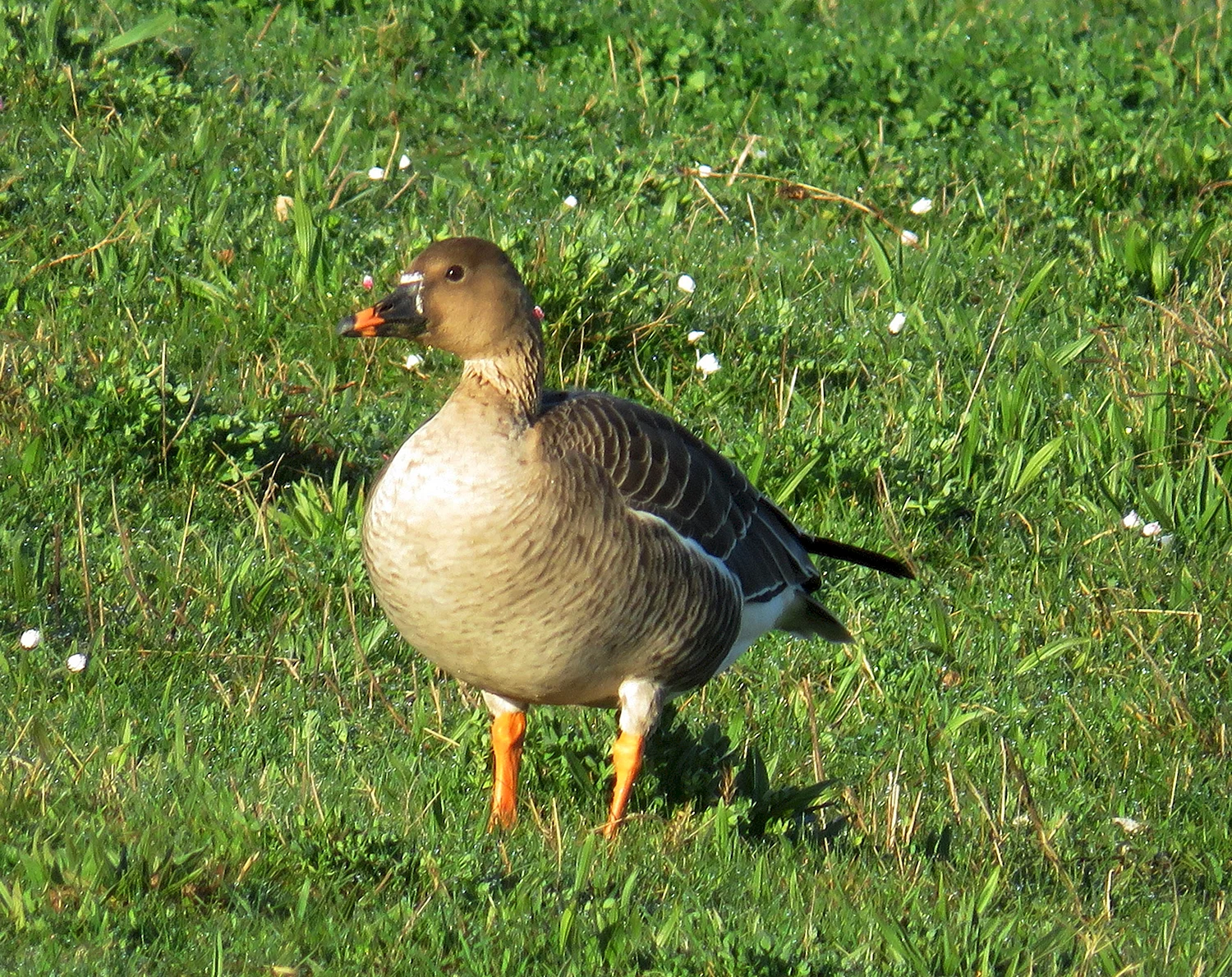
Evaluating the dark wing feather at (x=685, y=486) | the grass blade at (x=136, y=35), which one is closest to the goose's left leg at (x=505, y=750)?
the dark wing feather at (x=685, y=486)

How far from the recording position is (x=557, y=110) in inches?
354

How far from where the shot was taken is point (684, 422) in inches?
279

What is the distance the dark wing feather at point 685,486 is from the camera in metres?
4.76

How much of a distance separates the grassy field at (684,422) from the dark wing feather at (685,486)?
19.9 inches

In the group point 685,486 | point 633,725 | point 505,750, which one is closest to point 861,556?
point 685,486

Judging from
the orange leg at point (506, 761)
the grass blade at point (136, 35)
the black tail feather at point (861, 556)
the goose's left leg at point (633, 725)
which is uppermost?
the grass blade at point (136, 35)

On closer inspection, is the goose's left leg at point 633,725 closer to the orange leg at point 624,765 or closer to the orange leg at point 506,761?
the orange leg at point 624,765

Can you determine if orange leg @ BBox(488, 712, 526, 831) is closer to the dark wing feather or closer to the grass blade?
the dark wing feather

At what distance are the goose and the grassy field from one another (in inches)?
13.3

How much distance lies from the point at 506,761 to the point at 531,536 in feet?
2.51

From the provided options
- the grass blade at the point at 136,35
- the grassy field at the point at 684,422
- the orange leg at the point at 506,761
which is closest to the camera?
the grassy field at the point at 684,422

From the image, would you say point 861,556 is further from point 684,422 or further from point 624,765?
point 684,422

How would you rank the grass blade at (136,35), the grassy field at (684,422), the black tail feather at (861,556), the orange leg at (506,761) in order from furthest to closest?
the grass blade at (136,35) → the black tail feather at (861,556) → the orange leg at (506,761) → the grassy field at (684,422)

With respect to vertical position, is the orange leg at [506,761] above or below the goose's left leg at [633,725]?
below
